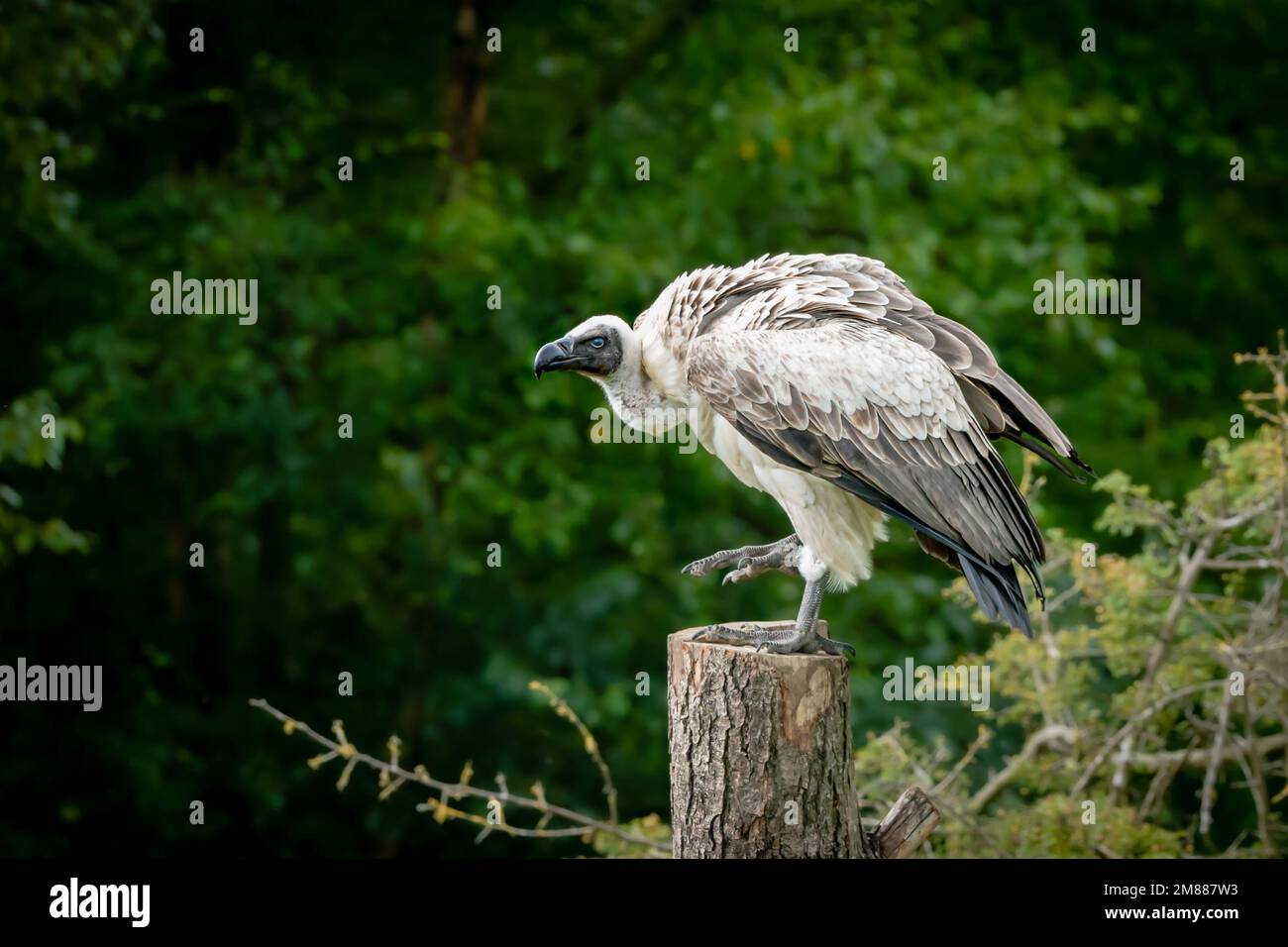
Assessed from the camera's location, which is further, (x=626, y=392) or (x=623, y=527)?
(x=623, y=527)

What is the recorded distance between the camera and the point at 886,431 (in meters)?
4.41

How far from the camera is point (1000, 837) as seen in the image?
5738mm

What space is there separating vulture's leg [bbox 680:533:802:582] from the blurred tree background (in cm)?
338

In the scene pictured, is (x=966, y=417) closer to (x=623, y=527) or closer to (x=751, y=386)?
(x=751, y=386)

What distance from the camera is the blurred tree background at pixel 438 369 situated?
858cm

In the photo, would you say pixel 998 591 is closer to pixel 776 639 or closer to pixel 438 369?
pixel 776 639

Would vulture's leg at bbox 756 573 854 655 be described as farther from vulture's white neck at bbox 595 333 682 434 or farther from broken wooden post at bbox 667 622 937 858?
vulture's white neck at bbox 595 333 682 434

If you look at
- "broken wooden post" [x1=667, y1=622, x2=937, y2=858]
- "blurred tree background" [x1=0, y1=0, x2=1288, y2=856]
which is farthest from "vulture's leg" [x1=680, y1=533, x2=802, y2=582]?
"blurred tree background" [x1=0, y1=0, x2=1288, y2=856]

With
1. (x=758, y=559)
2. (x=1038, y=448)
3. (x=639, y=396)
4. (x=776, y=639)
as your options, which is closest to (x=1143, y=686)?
(x=1038, y=448)

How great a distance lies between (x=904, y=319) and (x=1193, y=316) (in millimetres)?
6445

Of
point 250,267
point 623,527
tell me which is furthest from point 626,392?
point 250,267

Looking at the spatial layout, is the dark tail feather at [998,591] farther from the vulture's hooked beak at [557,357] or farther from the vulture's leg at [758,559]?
the vulture's hooked beak at [557,357]

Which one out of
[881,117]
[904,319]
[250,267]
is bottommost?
[904,319]

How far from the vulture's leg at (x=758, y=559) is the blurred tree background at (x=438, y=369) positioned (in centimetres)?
338
